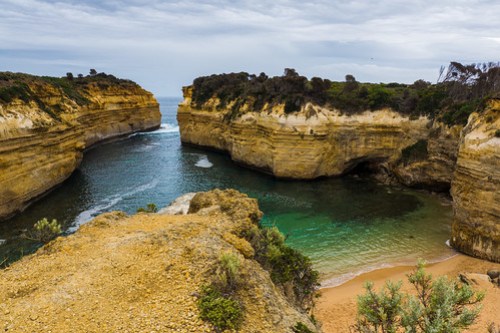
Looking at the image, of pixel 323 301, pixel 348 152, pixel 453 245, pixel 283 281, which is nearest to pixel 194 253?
pixel 283 281

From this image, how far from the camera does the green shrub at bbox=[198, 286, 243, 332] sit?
26.7 feet

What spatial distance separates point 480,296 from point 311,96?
32.8 metres

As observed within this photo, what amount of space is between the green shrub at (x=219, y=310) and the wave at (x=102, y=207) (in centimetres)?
1995

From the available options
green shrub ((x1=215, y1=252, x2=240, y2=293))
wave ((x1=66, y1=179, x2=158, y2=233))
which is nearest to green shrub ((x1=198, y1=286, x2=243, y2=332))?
green shrub ((x1=215, y1=252, x2=240, y2=293))

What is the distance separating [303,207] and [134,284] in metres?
22.9

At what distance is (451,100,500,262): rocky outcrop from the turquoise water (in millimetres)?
1971

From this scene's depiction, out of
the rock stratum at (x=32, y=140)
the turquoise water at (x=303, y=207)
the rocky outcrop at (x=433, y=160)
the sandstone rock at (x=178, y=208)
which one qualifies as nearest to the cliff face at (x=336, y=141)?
the rocky outcrop at (x=433, y=160)

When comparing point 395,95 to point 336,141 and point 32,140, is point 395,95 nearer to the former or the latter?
point 336,141

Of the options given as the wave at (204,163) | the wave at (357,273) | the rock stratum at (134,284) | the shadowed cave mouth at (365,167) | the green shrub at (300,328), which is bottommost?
the wave at (357,273)

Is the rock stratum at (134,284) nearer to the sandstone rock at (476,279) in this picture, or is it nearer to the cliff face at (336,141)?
the sandstone rock at (476,279)

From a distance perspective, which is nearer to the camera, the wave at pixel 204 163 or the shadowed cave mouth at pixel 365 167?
the shadowed cave mouth at pixel 365 167

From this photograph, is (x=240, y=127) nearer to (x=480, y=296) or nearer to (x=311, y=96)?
(x=311, y=96)

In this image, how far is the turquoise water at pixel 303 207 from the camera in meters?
22.5

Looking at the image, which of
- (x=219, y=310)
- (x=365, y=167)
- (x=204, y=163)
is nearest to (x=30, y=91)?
(x=204, y=163)
